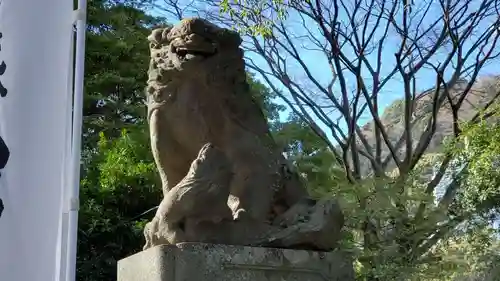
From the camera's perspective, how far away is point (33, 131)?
2.44 meters

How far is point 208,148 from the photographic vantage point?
3.08 m

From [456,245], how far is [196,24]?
265 inches

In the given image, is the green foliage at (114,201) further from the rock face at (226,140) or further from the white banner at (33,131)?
the white banner at (33,131)

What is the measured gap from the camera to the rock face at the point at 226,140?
3215 millimetres

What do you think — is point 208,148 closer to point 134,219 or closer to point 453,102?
point 134,219

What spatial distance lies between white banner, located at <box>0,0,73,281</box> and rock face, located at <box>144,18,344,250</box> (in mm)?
769

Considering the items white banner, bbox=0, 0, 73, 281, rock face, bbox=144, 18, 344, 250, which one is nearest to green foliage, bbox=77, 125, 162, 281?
Result: rock face, bbox=144, 18, 344, 250

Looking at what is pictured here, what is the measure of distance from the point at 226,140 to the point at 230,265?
725 millimetres

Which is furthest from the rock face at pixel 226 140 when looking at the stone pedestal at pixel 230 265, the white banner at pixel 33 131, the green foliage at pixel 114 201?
the green foliage at pixel 114 201

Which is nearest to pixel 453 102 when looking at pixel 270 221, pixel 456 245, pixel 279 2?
pixel 456 245

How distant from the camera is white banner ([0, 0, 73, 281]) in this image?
2312 millimetres

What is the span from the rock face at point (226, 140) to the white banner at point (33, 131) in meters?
0.77

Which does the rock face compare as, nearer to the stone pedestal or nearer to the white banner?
the stone pedestal

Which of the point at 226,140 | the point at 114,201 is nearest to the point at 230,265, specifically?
the point at 226,140
